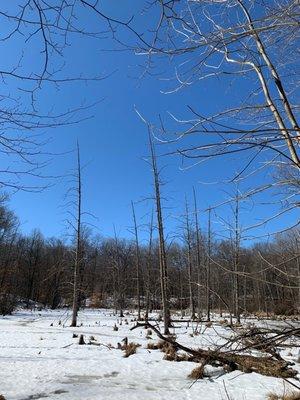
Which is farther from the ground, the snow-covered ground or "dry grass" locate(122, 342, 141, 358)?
"dry grass" locate(122, 342, 141, 358)

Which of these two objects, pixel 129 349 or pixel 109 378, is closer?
pixel 109 378

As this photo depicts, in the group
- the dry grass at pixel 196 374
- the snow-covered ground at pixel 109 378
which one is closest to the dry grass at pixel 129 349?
the snow-covered ground at pixel 109 378

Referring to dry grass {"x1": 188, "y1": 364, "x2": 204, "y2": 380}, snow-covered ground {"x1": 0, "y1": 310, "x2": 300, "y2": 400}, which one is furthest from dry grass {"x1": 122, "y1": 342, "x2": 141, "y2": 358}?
dry grass {"x1": 188, "y1": 364, "x2": 204, "y2": 380}

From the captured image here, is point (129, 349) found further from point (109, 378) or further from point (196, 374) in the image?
point (196, 374)

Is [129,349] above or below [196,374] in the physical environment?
above

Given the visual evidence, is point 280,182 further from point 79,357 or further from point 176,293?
point 176,293

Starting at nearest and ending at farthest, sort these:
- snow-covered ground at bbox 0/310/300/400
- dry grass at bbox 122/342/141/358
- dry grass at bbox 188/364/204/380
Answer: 1. snow-covered ground at bbox 0/310/300/400
2. dry grass at bbox 188/364/204/380
3. dry grass at bbox 122/342/141/358

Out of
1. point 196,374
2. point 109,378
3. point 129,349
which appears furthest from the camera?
point 129,349

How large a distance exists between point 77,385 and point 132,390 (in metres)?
1.08

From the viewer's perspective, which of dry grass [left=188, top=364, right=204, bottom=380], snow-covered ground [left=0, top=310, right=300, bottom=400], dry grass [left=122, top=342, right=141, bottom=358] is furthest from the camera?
dry grass [left=122, top=342, right=141, bottom=358]

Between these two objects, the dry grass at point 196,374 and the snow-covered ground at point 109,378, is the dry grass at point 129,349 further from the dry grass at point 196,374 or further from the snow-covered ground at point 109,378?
the dry grass at point 196,374

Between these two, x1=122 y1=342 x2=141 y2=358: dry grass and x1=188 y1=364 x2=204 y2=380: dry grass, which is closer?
x1=188 y1=364 x2=204 y2=380: dry grass

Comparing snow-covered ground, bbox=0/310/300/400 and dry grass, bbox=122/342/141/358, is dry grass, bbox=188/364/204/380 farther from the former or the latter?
dry grass, bbox=122/342/141/358

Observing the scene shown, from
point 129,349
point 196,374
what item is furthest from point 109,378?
point 129,349
